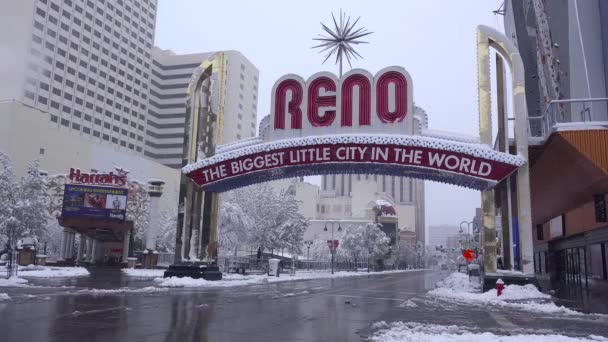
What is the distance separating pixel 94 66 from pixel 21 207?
9387cm

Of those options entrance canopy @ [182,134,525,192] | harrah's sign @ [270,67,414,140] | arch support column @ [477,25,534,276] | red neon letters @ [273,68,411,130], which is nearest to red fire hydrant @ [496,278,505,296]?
arch support column @ [477,25,534,276]

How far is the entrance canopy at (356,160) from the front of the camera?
2292cm

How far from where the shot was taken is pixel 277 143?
25.9 m

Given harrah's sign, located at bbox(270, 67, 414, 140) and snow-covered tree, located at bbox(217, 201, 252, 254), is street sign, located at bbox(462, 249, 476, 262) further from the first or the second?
snow-covered tree, located at bbox(217, 201, 252, 254)

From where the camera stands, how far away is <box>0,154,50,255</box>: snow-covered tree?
45.0m

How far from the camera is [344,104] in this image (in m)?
26.0

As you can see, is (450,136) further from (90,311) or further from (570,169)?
(90,311)

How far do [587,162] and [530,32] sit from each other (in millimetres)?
25340

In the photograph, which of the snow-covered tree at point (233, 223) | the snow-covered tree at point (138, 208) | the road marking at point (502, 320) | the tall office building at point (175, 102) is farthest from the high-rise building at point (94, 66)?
the road marking at point (502, 320)

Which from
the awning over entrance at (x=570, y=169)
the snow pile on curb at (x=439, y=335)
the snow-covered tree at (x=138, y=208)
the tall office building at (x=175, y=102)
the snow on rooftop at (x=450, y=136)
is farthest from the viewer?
the tall office building at (x=175, y=102)

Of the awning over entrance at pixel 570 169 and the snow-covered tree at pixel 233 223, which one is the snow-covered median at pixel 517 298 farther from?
the snow-covered tree at pixel 233 223

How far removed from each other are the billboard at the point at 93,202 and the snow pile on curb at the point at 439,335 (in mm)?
44276

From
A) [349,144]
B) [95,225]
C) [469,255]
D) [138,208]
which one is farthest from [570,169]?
[138,208]

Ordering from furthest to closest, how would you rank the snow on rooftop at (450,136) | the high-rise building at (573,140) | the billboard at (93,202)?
the billboard at (93,202) < the snow on rooftop at (450,136) < the high-rise building at (573,140)
